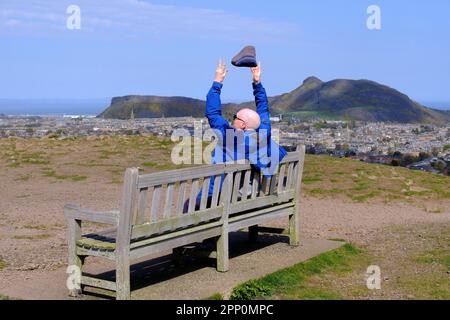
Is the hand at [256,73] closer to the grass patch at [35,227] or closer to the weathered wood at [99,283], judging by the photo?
the weathered wood at [99,283]

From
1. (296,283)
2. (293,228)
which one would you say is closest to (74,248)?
(296,283)

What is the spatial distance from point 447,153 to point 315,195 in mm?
17200

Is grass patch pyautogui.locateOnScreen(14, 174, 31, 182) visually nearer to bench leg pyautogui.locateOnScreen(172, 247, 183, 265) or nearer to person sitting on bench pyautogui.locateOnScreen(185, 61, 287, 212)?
bench leg pyautogui.locateOnScreen(172, 247, 183, 265)

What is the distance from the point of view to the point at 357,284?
7848 mm

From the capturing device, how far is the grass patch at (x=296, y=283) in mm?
7184

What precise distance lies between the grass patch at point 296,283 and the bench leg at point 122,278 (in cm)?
110

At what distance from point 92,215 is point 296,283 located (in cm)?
238

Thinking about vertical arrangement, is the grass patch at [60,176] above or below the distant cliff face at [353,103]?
below

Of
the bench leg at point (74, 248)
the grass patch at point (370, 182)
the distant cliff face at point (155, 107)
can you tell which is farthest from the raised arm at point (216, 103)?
the distant cliff face at point (155, 107)

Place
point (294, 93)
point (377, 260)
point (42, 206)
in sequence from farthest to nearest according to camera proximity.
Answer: point (294, 93) < point (42, 206) < point (377, 260)

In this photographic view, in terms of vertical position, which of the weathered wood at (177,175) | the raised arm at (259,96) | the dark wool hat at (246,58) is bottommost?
the weathered wood at (177,175)

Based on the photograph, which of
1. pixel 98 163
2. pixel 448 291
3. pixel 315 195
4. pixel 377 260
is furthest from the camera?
pixel 98 163
